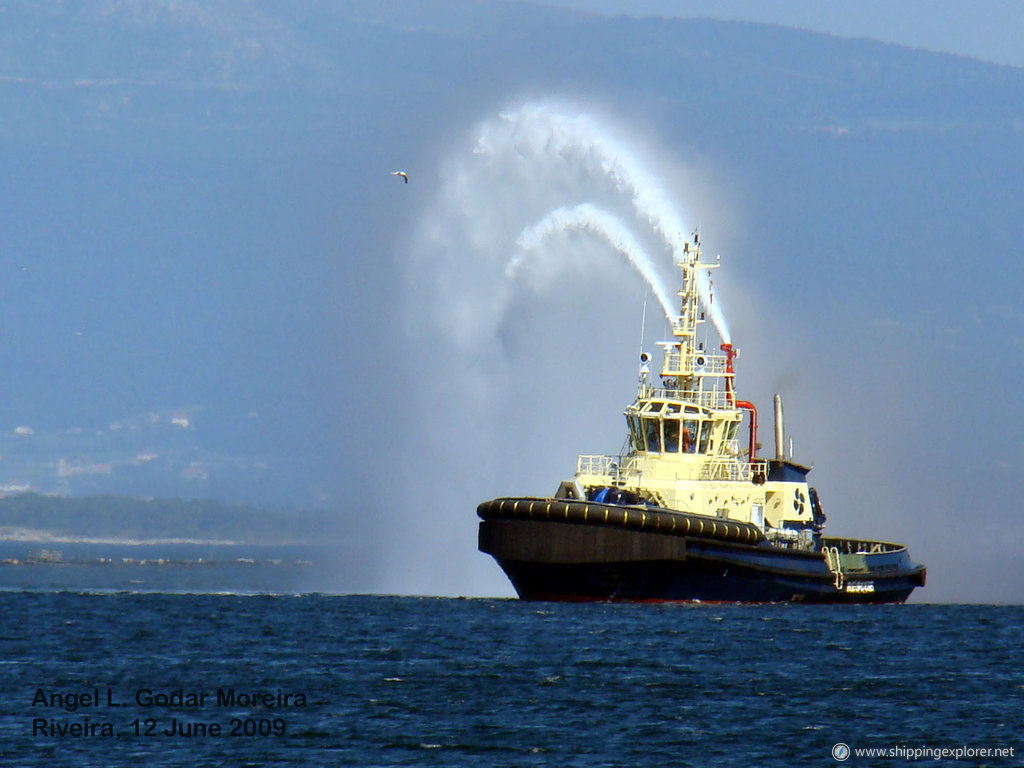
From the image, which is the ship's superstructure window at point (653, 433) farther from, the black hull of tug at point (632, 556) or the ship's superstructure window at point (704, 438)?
the black hull of tug at point (632, 556)

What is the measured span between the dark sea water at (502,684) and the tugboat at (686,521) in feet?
3.36

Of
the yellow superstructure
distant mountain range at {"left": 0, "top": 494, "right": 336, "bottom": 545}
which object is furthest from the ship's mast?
distant mountain range at {"left": 0, "top": 494, "right": 336, "bottom": 545}

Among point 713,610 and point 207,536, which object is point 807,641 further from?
point 207,536

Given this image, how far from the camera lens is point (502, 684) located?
1670 inches

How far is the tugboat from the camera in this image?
5488 cm

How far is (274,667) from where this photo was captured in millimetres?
44594

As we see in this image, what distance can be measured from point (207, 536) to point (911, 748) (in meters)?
128

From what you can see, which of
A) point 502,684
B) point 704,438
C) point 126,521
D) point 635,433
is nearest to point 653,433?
point 635,433

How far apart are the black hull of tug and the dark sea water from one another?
2.68 feet

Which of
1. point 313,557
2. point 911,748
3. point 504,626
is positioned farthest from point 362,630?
point 313,557

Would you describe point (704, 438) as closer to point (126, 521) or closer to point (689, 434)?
point (689, 434)

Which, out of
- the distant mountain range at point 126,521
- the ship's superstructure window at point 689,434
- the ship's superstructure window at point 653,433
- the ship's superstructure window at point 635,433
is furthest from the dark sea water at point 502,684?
the distant mountain range at point 126,521

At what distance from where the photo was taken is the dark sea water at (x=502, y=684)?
116ft

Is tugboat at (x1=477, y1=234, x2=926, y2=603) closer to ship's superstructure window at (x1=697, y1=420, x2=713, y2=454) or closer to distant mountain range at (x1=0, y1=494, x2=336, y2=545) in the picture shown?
ship's superstructure window at (x1=697, y1=420, x2=713, y2=454)
